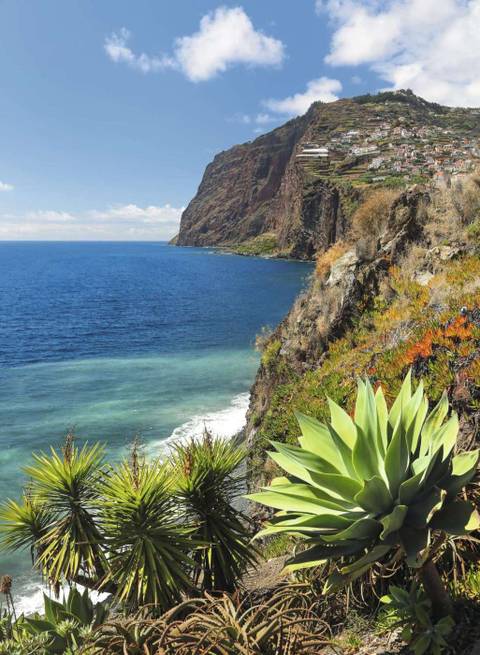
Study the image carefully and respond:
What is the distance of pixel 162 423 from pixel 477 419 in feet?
53.0

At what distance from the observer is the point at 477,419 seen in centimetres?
438

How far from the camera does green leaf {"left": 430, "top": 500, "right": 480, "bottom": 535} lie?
2158 mm

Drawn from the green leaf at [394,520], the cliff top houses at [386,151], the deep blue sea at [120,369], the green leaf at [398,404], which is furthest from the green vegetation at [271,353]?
the cliff top houses at [386,151]

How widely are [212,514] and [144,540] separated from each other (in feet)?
2.90

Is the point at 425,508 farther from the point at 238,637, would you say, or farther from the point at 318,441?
the point at 238,637

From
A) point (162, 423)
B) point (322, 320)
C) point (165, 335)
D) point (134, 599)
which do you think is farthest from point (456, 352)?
point (165, 335)

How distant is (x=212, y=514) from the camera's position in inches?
188

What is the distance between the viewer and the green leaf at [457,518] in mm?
2158

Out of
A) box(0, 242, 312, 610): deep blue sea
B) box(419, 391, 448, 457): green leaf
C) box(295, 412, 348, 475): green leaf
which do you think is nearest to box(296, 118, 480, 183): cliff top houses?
box(0, 242, 312, 610): deep blue sea

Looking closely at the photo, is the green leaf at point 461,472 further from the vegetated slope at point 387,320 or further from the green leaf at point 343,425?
the vegetated slope at point 387,320

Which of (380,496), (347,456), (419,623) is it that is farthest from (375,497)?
(419,623)

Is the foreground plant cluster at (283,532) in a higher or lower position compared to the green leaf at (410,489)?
lower

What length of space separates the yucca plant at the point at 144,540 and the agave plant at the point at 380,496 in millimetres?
1846

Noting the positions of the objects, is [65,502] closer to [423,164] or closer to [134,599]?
[134,599]
